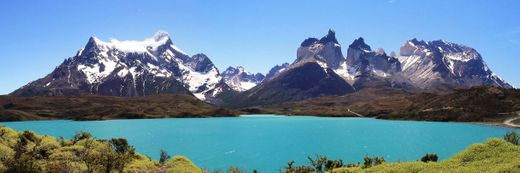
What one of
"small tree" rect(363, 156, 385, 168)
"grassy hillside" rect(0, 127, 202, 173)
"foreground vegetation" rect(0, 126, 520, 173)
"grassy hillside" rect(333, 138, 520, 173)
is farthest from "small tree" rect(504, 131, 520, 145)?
"grassy hillside" rect(0, 127, 202, 173)

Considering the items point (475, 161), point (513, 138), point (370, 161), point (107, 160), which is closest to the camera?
point (475, 161)

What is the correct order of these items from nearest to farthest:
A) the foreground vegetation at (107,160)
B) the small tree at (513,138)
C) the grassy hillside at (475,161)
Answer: the grassy hillside at (475,161) → the foreground vegetation at (107,160) → the small tree at (513,138)

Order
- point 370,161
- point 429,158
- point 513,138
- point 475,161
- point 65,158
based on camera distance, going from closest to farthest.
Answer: point 475,161, point 65,158, point 370,161, point 429,158, point 513,138

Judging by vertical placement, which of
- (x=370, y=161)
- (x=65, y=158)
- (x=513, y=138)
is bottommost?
(x=370, y=161)

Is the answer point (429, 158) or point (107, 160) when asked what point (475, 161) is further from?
point (107, 160)

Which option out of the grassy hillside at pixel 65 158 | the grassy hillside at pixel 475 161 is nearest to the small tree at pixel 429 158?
the grassy hillside at pixel 475 161

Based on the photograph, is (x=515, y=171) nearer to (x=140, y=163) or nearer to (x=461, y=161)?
(x=461, y=161)

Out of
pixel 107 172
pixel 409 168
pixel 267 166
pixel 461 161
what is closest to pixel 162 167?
pixel 107 172

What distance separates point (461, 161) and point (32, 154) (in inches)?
1409

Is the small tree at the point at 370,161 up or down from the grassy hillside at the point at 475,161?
down

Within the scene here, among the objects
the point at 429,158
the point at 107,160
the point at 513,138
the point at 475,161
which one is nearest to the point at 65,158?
the point at 107,160

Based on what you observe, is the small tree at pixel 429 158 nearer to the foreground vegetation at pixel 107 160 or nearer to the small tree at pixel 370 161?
the small tree at pixel 370 161

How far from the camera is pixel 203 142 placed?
143625mm

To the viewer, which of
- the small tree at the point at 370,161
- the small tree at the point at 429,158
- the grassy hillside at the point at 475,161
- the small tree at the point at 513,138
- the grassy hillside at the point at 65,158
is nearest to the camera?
the grassy hillside at the point at 475,161
